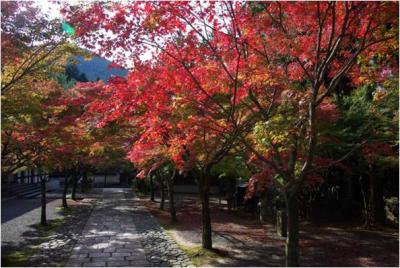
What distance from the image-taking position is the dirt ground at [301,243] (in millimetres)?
10984

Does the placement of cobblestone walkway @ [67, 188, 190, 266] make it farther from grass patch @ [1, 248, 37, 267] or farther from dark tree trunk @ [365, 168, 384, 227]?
dark tree trunk @ [365, 168, 384, 227]

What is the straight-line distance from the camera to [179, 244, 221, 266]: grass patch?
1090 centimetres

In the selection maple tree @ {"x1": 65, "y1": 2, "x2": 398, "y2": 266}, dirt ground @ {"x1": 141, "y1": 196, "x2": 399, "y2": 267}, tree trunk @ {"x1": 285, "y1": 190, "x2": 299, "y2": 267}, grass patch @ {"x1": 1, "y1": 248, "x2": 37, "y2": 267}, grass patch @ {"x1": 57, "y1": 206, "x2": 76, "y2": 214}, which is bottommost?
dirt ground @ {"x1": 141, "y1": 196, "x2": 399, "y2": 267}

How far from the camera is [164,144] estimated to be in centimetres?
1293

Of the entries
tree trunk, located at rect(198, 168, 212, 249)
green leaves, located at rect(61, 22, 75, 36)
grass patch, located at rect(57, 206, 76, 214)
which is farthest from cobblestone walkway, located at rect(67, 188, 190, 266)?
green leaves, located at rect(61, 22, 75, 36)

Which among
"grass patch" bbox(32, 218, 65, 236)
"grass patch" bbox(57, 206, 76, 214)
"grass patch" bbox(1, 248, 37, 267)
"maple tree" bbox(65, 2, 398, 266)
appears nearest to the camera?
"maple tree" bbox(65, 2, 398, 266)

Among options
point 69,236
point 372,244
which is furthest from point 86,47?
point 372,244

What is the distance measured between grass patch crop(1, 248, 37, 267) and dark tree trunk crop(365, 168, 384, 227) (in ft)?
42.5

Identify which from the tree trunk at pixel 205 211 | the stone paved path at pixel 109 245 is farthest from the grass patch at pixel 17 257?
the tree trunk at pixel 205 211

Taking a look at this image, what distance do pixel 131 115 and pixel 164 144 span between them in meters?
1.37

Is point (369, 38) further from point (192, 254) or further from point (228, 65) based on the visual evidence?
point (192, 254)

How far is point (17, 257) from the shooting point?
A: 38.1 feet

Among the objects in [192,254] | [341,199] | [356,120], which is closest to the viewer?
[192,254]

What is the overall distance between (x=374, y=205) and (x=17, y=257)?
13.6 m
